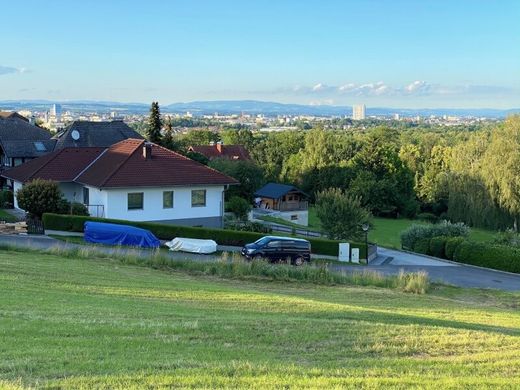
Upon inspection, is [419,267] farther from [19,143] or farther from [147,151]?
[19,143]

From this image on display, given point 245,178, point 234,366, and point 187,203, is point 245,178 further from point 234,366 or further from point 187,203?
point 234,366

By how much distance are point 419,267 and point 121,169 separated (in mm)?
20822

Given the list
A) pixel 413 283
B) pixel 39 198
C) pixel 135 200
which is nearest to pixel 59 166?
pixel 39 198

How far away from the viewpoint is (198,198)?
40812mm

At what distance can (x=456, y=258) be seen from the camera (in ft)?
127

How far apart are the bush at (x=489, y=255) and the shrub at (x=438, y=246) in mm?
2062

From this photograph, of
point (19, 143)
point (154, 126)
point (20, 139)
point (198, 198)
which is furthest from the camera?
point (154, 126)

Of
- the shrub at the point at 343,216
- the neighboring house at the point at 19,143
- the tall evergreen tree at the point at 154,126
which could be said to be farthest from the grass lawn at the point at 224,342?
the tall evergreen tree at the point at 154,126

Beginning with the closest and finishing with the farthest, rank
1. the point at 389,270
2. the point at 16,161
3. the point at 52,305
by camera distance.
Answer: the point at 52,305, the point at 389,270, the point at 16,161

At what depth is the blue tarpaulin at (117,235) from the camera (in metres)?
31.6

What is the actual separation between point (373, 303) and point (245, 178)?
54.3 m

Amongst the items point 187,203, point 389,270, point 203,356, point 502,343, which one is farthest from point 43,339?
point 187,203

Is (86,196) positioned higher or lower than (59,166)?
lower

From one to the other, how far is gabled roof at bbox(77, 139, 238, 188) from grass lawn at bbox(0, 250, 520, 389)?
21445mm
